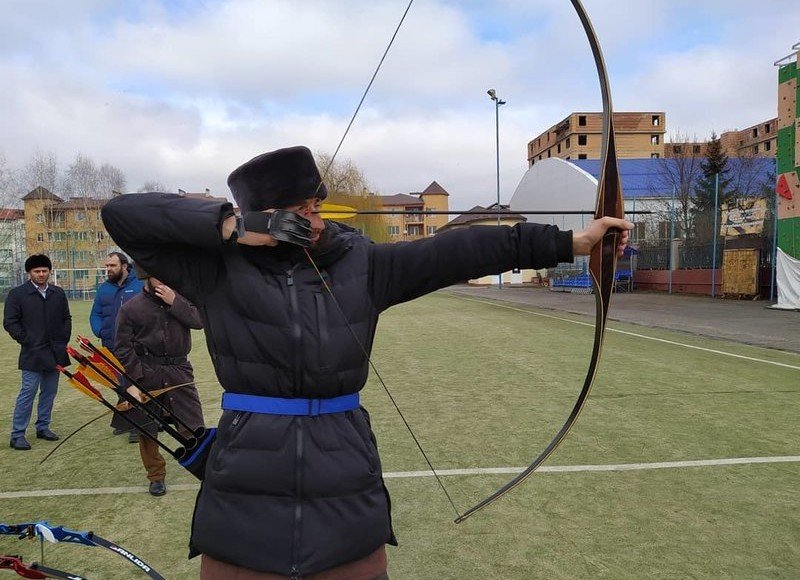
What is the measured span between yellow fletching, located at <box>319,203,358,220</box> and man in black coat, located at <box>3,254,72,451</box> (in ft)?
13.1

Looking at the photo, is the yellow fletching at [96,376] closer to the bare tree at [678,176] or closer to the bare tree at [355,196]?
the bare tree at [355,196]

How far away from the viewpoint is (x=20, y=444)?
511 centimetres

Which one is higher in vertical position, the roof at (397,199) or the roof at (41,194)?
the roof at (41,194)

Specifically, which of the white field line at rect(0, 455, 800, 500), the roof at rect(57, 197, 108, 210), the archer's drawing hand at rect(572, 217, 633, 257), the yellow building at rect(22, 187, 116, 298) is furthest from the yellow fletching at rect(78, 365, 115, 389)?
the roof at rect(57, 197, 108, 210)

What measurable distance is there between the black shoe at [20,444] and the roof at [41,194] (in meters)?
44.6

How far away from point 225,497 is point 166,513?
2.51m

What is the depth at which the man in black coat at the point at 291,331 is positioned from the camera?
147cm

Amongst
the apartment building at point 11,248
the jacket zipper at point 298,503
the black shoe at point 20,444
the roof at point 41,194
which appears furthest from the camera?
the roof at point 41,194

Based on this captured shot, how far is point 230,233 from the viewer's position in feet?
4.99

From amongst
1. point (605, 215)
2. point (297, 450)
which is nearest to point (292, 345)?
point (297, 450)

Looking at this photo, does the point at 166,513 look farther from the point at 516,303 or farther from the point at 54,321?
the point at 516,303

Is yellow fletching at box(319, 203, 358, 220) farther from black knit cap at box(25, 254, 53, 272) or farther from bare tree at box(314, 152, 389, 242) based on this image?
black knit cap at box(25, 254, 53, 272)

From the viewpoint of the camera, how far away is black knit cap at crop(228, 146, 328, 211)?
1.60 metres

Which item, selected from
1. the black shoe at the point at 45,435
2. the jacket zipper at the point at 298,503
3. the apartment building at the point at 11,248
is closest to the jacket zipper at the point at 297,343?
the jacket zipper at the point at 298,503
